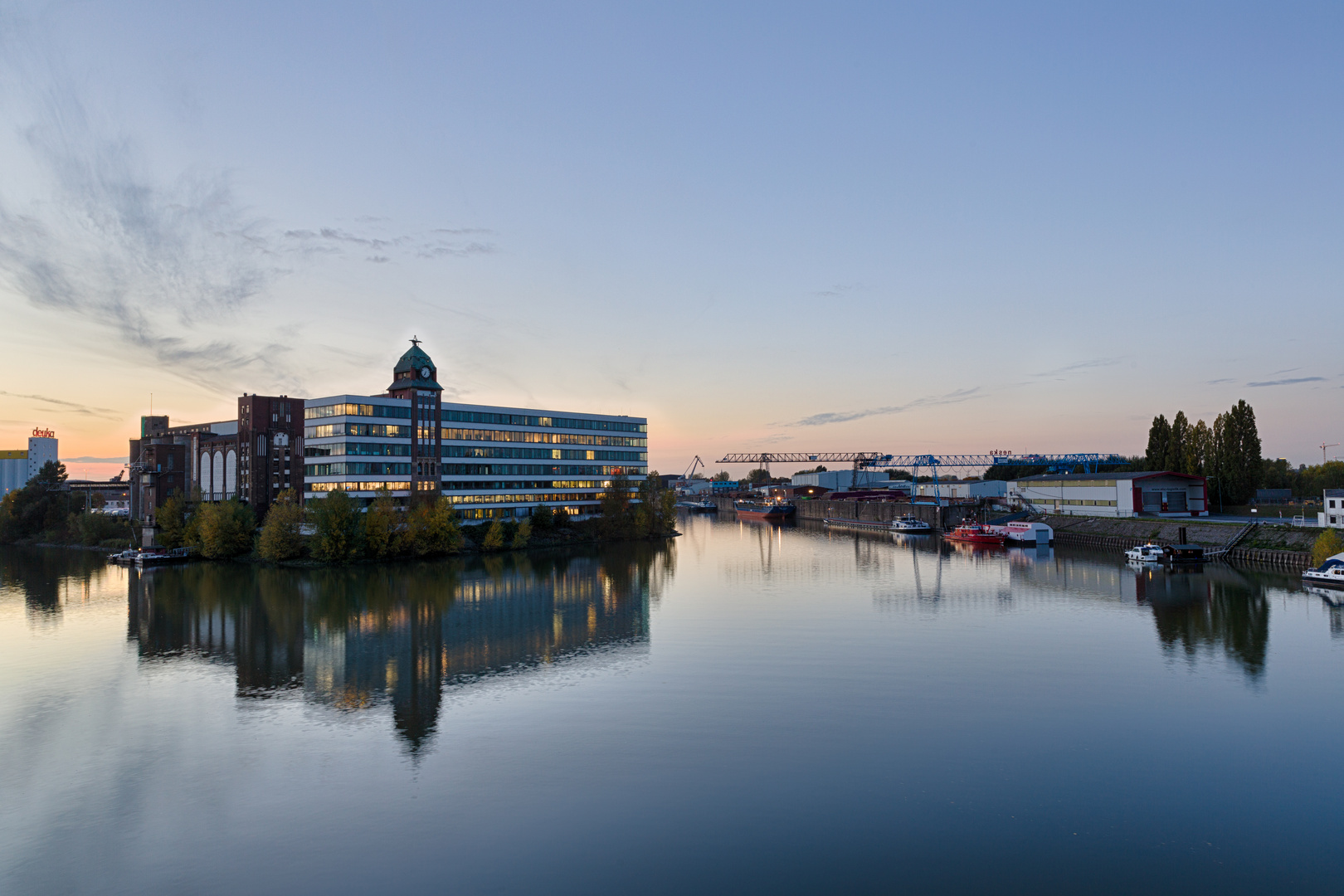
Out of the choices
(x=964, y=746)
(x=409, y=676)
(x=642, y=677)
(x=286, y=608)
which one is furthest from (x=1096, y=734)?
(x=286, y=608)

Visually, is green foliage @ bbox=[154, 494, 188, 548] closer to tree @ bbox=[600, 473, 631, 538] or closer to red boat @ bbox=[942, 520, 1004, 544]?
tree @ bbox=[600, 473, 631, 538]

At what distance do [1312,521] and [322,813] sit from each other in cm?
10315

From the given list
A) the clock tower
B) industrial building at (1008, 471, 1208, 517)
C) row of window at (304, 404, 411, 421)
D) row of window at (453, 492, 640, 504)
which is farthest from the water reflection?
industrial building at (1008, 471, 1208, 517)

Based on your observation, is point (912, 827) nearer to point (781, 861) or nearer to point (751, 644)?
point (781, 861)

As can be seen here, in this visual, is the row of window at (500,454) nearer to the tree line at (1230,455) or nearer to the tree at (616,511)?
the tree at (616,511)

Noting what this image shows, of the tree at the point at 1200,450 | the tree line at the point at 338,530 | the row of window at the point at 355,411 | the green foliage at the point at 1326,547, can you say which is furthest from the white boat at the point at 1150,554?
the row of window at the point at 355,411

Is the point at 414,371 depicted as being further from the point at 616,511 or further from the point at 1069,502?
the point at 1069,502

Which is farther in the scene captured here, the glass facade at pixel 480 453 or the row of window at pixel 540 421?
the row of window at pixel 540 421

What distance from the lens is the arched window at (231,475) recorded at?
109006 millimetres

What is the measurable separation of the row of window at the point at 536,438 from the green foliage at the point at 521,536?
17.2 metres

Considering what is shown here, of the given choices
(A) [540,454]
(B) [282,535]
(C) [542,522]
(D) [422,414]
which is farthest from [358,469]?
(A) [540,454]

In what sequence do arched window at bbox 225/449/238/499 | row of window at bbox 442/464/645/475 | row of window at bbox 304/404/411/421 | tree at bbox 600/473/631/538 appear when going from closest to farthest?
row of window at bbox 304/404/411/421, arched window at bbox 225/449/238/499, row of window at bbox 442/464/645/475, tree at bbox 600/473/631/538

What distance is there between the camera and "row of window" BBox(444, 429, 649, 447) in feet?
379

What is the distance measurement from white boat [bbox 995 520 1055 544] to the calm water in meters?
53.6
